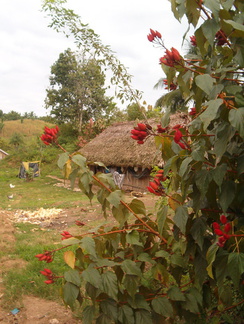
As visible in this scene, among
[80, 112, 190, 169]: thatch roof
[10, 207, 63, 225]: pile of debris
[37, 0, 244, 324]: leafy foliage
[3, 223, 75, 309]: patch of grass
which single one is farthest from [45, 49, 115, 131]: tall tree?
[37, 0, 244, 324]: leafy foliage

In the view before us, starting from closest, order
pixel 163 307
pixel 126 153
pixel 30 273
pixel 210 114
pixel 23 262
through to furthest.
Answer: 1. pixel 210 114
2. pixel 163 307
3. pixel 30 273
4. pixel 23 262
5. pixel 126 153

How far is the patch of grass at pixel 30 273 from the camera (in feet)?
12.4

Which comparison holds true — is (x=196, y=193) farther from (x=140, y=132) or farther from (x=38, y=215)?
(x=38, y=215)

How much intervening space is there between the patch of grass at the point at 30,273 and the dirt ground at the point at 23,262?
0.30 ft

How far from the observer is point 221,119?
1.46 metres

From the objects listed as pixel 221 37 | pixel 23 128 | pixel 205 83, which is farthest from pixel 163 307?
pixel 23 128

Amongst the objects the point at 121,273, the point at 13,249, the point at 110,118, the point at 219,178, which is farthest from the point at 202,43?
the point at 110,118

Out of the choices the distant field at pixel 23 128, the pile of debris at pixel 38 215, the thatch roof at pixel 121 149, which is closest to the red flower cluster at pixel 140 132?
the pile of debris at pixel 38 215

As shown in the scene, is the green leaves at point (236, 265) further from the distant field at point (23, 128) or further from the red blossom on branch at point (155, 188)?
the distant field at point (23, 128)

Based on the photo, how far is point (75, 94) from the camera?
91.8 feet

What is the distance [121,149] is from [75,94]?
12.4 meters

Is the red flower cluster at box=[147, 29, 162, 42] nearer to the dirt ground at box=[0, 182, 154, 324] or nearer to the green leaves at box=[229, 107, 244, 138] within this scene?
the green leaves at box=[229, 107, 244, 138]

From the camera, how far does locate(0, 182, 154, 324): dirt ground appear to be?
10.7 ft

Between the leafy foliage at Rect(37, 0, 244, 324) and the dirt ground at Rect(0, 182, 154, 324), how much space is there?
1.47m
